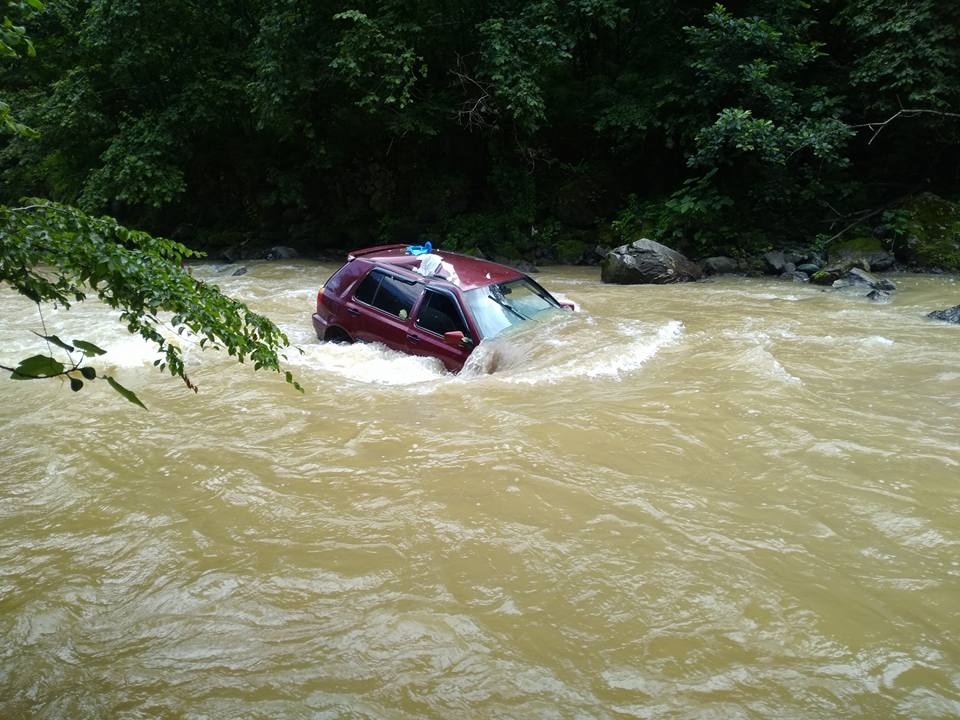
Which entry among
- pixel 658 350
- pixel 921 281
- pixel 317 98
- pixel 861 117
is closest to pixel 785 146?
pixel 861 117

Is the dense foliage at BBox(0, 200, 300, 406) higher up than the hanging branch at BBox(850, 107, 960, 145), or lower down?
lower down

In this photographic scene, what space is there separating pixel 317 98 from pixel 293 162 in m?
2.44

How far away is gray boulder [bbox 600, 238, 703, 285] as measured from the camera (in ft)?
42.4

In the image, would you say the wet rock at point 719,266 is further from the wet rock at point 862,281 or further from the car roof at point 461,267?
the car roof at point 461,267

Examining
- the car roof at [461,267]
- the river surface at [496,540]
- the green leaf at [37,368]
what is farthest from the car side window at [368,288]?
the green leaf at [37,368]

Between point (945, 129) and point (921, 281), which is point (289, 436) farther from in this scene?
point (945, 129)

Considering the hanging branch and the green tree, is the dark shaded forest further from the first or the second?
the green tree

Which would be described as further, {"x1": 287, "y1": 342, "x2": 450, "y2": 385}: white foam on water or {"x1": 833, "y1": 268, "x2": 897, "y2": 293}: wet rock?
{"x1": 833, "y1": 268, "x2": 897, "y2": 293}: wet rock

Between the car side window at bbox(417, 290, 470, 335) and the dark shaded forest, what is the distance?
355 inches

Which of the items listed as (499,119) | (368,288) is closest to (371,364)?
(368,288)

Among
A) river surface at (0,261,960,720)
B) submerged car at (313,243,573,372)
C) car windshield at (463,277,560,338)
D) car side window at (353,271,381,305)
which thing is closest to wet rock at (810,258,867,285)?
river surface at (0,261,960,720)

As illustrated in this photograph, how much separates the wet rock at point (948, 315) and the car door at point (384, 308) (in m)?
7.00

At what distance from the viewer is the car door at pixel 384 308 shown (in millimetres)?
7598

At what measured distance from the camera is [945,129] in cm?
1408
